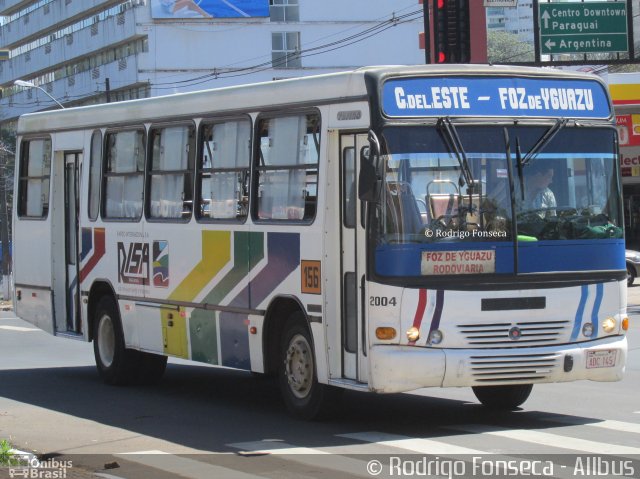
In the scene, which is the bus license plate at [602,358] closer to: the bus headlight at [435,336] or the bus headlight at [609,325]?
the bus headlight at [609,325]

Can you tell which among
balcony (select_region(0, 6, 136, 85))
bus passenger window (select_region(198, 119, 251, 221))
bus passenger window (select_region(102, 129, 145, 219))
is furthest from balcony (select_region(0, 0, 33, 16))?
bus passenger window (select_region(198, 119, 251, 221))

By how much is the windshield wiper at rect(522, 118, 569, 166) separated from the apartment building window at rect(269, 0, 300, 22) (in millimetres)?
70521

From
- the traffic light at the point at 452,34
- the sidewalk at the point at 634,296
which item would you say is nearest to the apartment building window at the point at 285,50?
the sidewalk at the point at 634,296

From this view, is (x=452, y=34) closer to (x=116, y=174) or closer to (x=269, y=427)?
(x=116, y=174)

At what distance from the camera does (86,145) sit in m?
15.8

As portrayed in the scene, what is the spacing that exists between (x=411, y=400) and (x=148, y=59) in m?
66.2

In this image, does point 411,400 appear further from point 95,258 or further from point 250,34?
point 250,34

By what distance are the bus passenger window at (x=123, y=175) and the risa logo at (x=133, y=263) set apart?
0.37 m

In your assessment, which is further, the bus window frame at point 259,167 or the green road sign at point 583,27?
the green road sign at point 583,27

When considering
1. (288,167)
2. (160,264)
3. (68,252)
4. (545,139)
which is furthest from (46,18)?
(545,139)

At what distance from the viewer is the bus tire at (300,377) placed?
448 inches

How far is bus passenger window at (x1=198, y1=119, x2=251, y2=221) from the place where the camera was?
12.5 metres

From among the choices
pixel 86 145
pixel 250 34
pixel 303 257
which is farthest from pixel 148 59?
pixel 303 257

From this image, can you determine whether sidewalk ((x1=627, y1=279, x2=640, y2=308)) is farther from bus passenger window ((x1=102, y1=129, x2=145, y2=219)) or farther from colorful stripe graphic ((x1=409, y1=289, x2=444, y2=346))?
colorful stripe graphic ((x1=409, y1=289, x2=444, y2=346))
